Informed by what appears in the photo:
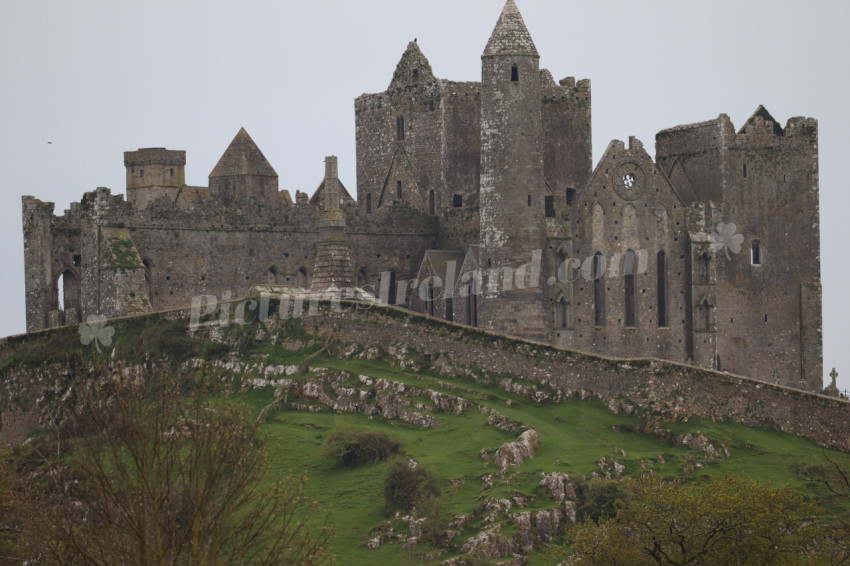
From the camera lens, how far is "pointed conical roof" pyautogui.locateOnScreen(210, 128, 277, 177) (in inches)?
2881

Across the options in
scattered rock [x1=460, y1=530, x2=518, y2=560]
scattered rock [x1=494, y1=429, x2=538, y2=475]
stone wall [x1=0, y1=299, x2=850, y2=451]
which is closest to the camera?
scattered rock [x1=460, y1=530, x2=518, y2=560]

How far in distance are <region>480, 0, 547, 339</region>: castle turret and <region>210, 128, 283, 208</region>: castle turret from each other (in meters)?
14.1

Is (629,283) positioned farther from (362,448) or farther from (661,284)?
(362,448)

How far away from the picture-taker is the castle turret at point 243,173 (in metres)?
72.9

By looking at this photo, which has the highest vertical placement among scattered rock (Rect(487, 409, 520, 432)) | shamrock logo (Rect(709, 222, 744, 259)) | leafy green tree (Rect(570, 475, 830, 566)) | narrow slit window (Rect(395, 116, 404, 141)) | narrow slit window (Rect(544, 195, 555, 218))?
narrow slit window (Rect(395, 116, 404, 141))

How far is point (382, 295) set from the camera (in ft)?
221

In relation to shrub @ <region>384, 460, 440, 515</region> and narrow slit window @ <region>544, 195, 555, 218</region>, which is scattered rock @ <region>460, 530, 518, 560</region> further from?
narrow slit window @ <region>544, 195, 555, 218</region>

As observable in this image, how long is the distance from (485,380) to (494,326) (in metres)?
7.61

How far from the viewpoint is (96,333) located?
190ft

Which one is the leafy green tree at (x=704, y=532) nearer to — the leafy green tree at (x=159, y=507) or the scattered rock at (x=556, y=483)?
the scattered rock at (x=556, y=483)

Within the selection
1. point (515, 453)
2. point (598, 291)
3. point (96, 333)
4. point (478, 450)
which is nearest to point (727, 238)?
point (598, 291)

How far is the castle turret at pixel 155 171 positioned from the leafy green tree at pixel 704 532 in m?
47.5

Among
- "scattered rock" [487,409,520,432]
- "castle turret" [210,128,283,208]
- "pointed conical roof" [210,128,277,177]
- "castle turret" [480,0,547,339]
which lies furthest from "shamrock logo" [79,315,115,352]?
"pointed conical roof" [210,128,277,177]

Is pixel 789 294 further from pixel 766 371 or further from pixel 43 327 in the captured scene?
pixel 43 327
